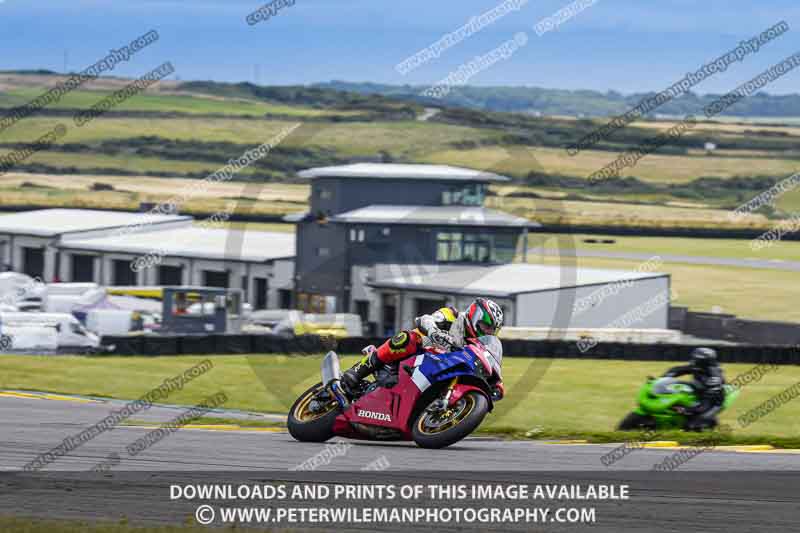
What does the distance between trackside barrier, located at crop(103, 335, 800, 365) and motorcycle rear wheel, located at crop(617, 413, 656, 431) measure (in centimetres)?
1398

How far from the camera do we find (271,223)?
294 ft

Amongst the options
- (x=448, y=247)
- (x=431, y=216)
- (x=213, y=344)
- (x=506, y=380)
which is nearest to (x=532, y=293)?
(x=448, y=247)

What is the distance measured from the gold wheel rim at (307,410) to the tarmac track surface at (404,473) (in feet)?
0.96

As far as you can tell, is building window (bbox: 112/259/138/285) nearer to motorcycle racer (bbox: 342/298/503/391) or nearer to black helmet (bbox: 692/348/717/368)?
black helmet (bbox: 692/348/717/368)

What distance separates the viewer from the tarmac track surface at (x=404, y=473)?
820cm

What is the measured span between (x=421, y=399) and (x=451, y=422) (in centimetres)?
44

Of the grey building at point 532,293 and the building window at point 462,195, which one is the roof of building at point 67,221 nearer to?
the building window at point 462,195

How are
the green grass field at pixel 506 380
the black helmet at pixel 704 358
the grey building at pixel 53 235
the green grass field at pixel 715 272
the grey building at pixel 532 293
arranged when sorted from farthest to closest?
the grey building at pixel 53 235 → the green grass field at pixel 715 272 → the grey building at pixel 532 293 → the green grass field at pixel 506 380 → the black helmet at pixel 704 358

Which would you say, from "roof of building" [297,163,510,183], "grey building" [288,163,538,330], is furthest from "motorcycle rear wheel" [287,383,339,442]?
"roof of building" [297,163,510,183]

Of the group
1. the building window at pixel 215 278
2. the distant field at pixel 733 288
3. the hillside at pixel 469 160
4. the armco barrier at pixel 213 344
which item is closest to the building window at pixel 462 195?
the distant field at pixel 733 288

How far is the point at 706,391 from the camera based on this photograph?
57.6ft

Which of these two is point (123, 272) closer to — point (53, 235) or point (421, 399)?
point (53, 235)

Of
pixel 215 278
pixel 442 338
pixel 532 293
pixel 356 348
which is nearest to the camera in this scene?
pixel 442 338

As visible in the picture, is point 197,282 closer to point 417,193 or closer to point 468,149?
point 417,193
